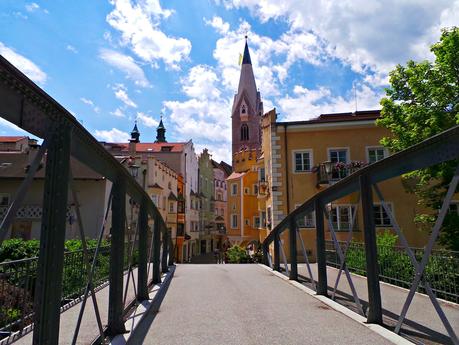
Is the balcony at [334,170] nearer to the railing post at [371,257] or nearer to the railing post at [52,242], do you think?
the railing post at [371,257]

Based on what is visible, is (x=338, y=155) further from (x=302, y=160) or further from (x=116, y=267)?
(x=116, y=267)

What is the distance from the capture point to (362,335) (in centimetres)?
482

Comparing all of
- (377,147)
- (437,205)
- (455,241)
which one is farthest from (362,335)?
(377,147)

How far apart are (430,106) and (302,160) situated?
900 centimetres

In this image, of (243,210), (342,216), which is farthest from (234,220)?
(342,216)

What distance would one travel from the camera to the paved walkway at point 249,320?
4.73 meters

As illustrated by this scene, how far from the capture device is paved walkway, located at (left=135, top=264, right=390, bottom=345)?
4.73 meters

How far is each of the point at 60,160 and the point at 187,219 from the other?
45.3m

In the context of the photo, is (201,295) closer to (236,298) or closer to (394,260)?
(236,298)

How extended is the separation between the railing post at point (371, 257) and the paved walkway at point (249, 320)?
336mm

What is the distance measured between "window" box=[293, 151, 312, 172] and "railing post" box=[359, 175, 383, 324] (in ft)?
56.9

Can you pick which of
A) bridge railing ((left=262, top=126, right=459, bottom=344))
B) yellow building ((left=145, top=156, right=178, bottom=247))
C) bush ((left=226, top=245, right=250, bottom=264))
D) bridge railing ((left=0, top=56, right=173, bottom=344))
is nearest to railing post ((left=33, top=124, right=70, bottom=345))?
bridge railing ((left=0, top=56, right=173, bottom=344))

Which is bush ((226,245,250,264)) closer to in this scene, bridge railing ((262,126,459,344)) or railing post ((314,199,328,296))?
bridge railing ((262,126,459,344))

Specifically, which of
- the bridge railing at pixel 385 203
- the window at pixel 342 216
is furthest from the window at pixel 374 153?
the bridge railing at pixel 385 203
